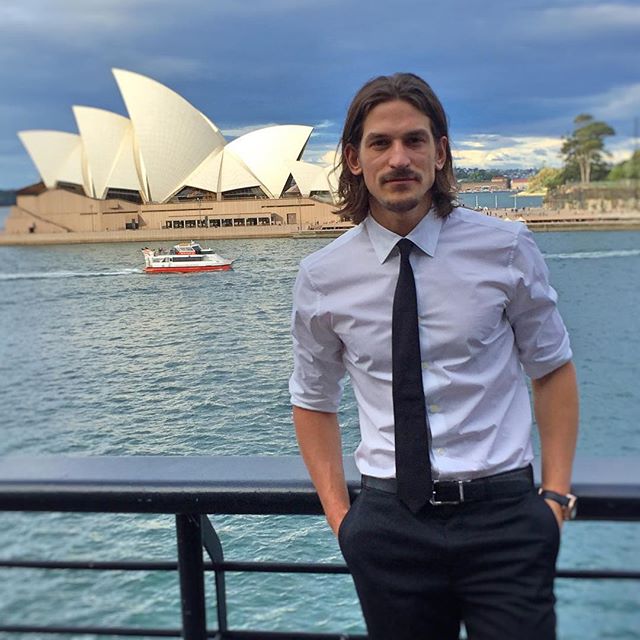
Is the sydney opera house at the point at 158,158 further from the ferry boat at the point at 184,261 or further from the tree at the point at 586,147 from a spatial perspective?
the tree at the point at 586,147

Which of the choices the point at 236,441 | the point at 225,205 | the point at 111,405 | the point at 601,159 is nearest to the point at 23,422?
the point at 111,405

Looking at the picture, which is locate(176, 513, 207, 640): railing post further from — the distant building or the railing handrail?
the distant building

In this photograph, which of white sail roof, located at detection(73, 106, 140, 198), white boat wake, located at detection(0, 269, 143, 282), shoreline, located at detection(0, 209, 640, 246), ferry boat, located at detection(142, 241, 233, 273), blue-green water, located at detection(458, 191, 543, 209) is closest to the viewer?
blue-green water, located at detection(458, 191, 543, 209)

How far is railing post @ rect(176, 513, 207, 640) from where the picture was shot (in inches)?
32.0

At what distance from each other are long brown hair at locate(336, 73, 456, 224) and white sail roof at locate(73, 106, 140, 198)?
13299 mm

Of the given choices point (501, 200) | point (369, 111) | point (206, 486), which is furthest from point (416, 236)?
point (501, 200)

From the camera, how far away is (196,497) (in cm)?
76

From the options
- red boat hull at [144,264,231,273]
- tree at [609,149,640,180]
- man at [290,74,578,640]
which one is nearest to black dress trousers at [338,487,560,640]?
man at [290,74,578,640]

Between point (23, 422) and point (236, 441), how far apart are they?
1.03 metres

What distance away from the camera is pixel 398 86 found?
651 millimetres

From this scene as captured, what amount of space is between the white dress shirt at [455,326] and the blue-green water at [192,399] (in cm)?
20

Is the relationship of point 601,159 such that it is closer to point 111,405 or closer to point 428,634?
point 428,634

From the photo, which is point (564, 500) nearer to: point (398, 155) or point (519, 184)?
point (398, 155)

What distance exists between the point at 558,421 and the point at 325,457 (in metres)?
0.22
